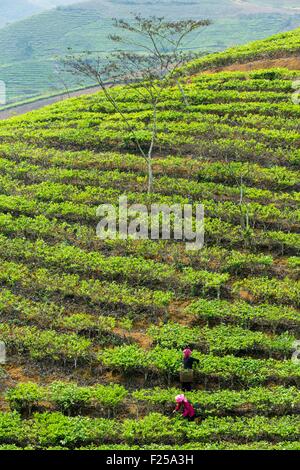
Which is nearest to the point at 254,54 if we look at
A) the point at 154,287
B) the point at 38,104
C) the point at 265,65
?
the point at 265,65

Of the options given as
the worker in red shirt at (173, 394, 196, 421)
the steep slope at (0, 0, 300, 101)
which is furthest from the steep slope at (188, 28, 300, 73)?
the steep slope at (0, 0, 300, 101)

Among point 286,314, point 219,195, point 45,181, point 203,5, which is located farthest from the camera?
point 203,5

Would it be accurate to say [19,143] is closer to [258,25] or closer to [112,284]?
[112,284]

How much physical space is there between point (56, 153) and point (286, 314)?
51.3ft

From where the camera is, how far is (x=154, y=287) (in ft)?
67.9

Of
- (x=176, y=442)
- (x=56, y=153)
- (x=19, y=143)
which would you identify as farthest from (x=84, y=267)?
(x=19, y=143)

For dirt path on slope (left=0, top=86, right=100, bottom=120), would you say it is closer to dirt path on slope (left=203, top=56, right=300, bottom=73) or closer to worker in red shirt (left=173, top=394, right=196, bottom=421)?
dirt path on slope (left=203, top=56, right=300, bottom=73)

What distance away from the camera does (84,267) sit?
70.8 ft

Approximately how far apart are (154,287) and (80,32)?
156 meters

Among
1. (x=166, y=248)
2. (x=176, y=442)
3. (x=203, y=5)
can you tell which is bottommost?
(x=176, y=442)

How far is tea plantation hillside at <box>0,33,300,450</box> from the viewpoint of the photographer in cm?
1526

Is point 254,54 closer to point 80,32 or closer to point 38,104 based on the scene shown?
point 38,104

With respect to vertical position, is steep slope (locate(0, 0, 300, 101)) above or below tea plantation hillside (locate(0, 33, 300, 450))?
above

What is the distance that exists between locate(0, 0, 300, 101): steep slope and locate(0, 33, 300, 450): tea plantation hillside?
3723 inches
